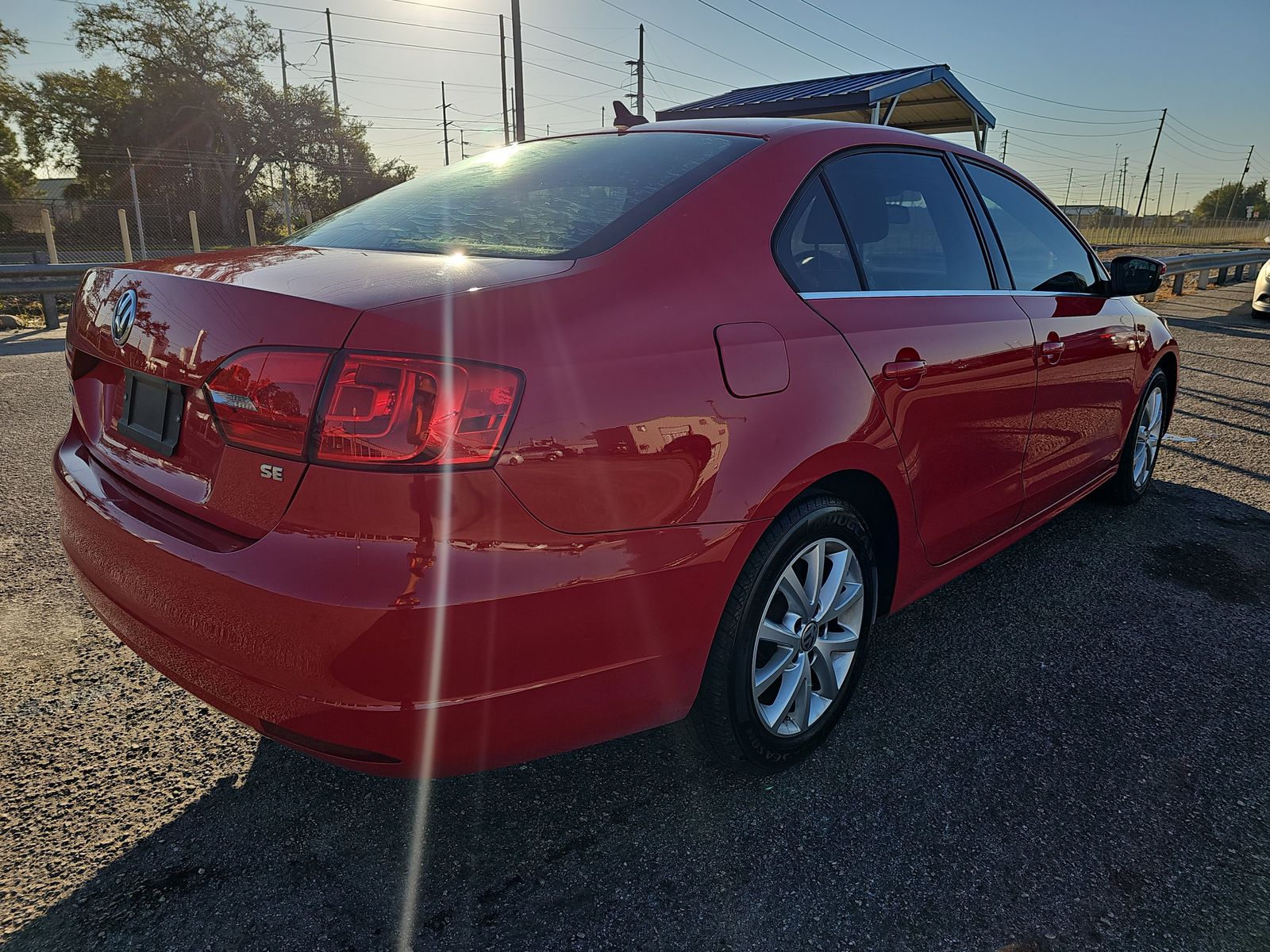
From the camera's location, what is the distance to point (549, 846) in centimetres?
197

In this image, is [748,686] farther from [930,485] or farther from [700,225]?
[700,225]

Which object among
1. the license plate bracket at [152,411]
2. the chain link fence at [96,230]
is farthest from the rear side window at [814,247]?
the chain link fence at [96,230]

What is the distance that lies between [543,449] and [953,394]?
1497 millimetres

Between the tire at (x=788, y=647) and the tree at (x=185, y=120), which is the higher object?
the tree at (x=185, y=120)

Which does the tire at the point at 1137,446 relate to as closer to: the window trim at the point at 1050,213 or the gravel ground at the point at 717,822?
the window trim at the point at 1050,213

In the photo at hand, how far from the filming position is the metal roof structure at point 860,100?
40.7ft

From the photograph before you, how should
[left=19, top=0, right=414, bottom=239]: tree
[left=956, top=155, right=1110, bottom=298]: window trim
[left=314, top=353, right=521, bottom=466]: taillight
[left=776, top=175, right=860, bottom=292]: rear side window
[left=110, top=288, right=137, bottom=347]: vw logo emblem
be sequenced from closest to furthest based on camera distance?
[left=314, top=353, right=521, bottom=466]: taillight < [left=110, top=288, right=137, bottom=347]: vw logo emblem < [left=776, top=175, right=860, bottom=292]: rear side window < [left=956, top=155, right=1110, bottom=298]: window trim < [left=19, top=0, right=414, bottom=239]: tree

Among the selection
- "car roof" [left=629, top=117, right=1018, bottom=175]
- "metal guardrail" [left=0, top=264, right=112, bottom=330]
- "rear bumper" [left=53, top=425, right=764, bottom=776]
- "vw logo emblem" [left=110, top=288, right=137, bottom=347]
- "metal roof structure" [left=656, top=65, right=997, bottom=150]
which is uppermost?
"metal roof structure" [left=656, top=65, right=997, bottom=150]

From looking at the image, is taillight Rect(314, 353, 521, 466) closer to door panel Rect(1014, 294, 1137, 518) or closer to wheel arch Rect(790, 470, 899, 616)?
wheel arch Rect(790, 470, 899, 616)

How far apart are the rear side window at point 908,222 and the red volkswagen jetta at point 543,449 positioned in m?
0.02

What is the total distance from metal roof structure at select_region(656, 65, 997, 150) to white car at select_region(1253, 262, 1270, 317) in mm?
5578

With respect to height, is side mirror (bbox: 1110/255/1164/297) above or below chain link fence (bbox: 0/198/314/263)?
below

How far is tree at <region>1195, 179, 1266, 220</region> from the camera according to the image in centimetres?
9650

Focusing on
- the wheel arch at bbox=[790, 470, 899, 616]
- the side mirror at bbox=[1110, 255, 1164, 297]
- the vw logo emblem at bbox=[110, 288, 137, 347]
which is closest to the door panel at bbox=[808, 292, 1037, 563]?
the wheel arch at bbox=[790, 470, 899, 616]
